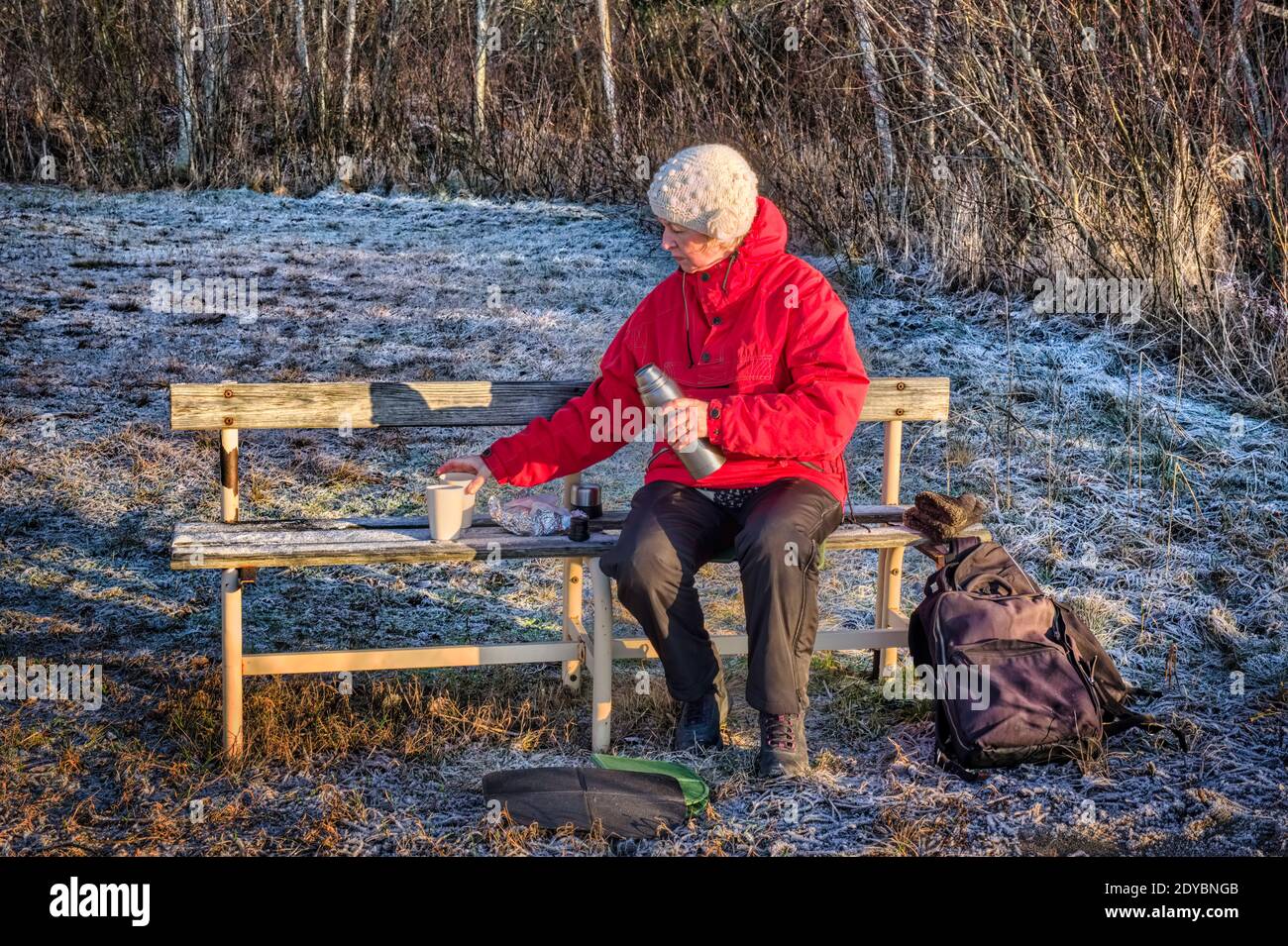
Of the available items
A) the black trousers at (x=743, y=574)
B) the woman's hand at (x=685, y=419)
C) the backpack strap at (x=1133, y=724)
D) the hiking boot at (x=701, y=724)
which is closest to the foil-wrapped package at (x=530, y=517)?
the black trousers at (x=743, y=574)

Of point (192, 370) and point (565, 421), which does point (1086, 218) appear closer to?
point (565, 421)

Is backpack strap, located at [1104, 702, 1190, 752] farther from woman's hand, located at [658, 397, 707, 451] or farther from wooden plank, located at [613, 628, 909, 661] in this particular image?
woman's hand, located at [658, 397, 707, 451]

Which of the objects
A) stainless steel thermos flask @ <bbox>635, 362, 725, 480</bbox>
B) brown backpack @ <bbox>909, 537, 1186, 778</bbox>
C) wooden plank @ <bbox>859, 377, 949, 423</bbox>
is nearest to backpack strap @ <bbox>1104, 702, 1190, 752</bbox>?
brown backpack @ <bbox>909, 537, 1186, 778</bbox>

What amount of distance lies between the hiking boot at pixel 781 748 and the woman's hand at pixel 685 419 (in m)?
0.78

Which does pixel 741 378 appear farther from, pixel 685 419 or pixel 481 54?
pixel 481 54

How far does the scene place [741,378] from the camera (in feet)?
12.4

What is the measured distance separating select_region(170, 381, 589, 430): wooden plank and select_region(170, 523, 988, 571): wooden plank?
13.0 inches

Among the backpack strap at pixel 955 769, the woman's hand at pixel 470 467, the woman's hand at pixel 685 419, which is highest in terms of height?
the woman's hand at pixel 685 419

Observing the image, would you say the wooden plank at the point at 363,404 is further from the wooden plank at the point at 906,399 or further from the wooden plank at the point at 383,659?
the wooden plank at the point at 906,399

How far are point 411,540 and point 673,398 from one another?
85 cm

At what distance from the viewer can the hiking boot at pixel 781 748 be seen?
3.61m

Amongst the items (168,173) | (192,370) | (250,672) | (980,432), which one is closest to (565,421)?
(250,672)

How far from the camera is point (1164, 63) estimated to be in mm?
6699

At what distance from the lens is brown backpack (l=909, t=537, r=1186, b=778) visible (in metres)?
3.63
